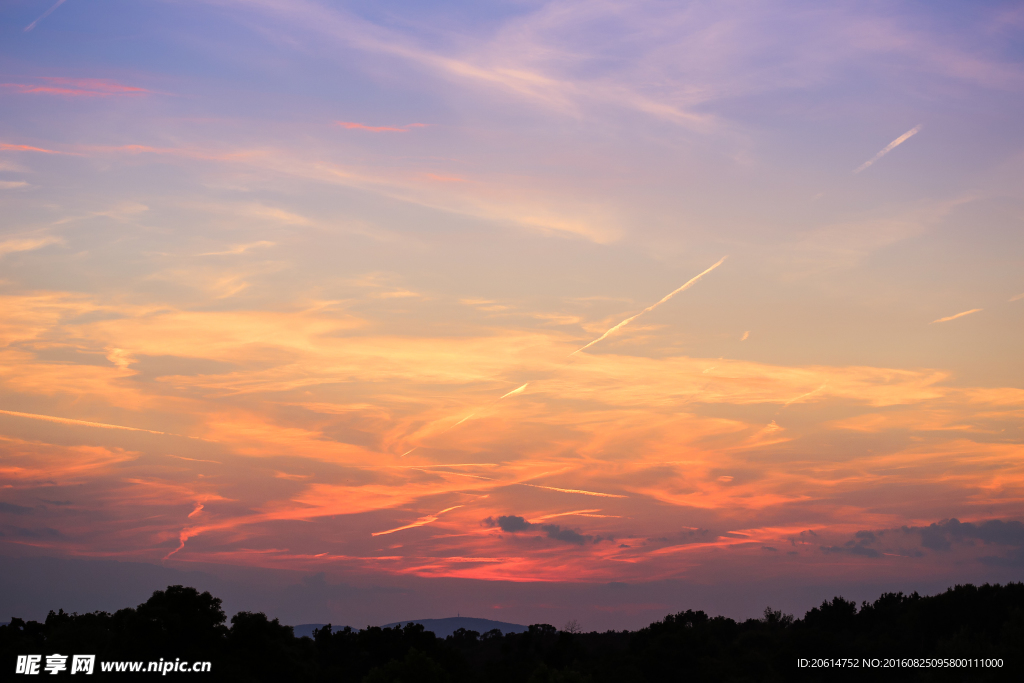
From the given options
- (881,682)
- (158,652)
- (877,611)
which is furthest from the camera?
(877,611)

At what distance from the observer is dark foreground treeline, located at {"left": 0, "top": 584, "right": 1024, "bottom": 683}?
6869 centimetres

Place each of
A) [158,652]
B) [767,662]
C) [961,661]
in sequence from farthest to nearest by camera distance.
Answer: [767,662]
[961,661]
[158,652]

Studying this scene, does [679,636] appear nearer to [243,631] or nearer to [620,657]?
[620,657]

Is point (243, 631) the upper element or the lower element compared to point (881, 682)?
upper

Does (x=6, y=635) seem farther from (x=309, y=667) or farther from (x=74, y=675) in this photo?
(x=309, y=667)

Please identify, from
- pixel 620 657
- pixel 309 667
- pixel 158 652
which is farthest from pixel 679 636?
pixel 158 652

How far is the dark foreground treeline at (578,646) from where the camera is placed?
68.7 meters

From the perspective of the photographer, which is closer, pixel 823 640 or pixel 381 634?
pixel 823 640

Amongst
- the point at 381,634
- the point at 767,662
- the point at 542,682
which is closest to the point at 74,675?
the point at 542,682

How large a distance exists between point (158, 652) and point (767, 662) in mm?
81110

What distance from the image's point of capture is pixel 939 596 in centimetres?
12512

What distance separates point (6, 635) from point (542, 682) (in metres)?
59.2

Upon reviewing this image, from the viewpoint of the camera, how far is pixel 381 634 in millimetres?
128250

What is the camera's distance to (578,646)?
150 m
